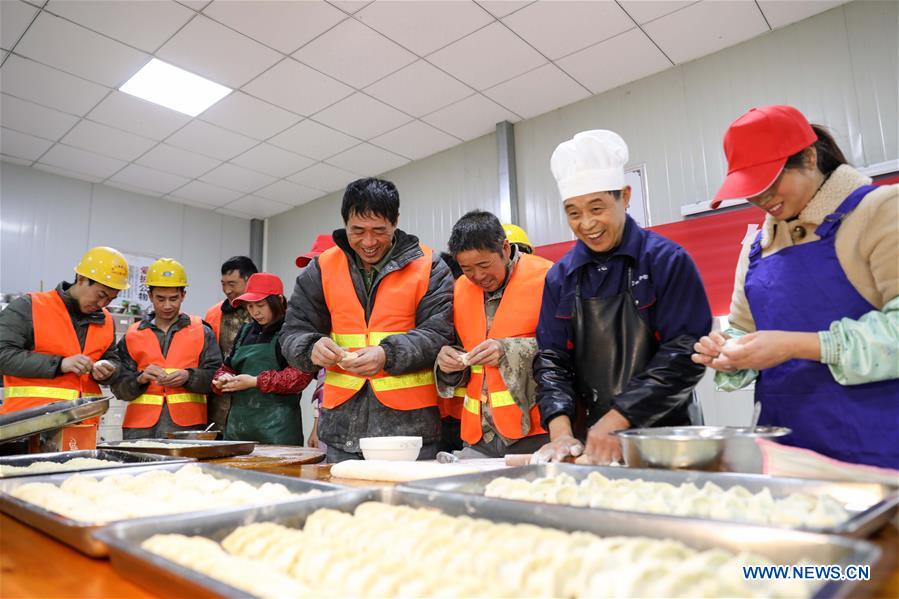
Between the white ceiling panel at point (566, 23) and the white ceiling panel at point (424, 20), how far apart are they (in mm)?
263

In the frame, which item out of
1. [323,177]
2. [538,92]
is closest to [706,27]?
[538,92]

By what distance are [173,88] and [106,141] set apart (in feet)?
4.44

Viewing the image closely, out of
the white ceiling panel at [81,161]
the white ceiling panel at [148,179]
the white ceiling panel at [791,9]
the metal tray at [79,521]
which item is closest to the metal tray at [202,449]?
the metal tray at [79,521]

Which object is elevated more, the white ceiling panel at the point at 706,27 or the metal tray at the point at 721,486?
the white ceiling panel at the point at 706,27

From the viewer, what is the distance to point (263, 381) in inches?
117

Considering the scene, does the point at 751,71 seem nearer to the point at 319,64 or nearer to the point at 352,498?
the point at 319,64

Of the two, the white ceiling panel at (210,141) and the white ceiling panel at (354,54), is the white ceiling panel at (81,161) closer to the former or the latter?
the white ceiling panel at (210,141)

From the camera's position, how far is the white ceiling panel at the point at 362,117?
4668mm

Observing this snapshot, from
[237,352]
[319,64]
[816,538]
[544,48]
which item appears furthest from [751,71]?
[816,538]

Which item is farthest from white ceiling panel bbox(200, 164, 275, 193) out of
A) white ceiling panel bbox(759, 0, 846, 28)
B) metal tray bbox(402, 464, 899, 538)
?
metal tray bbox(402, 464, 899, 538)

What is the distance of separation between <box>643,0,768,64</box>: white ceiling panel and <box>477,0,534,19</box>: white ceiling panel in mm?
882

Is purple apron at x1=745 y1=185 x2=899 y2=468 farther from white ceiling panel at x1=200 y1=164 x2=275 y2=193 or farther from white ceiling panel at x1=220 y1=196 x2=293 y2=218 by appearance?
white ceiling panel at x1=220 y1=196 x2=293 y2=218

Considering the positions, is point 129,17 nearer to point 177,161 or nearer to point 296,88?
point 296,88

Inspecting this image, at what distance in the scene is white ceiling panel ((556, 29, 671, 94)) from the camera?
3957mm
